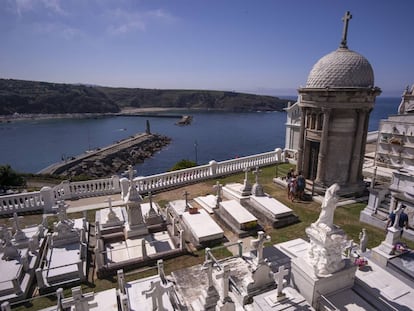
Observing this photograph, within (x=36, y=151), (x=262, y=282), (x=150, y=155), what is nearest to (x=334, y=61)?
(x=262, y=282)

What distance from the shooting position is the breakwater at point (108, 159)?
5298 centimetres

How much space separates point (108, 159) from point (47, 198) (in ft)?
168

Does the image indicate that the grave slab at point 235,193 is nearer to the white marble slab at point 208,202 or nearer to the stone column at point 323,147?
the white marble slab at point 208,202

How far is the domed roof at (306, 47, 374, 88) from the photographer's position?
14156 millimetres

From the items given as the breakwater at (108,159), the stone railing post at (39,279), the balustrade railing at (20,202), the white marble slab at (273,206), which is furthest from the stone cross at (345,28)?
the breakwater at (108,159)

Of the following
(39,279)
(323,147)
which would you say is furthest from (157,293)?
(323,147)

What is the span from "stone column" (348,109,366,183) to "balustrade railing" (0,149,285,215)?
7565 millimetres

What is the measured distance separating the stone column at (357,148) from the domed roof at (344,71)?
5.72ft

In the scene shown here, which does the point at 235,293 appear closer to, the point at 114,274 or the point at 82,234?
the point at 114,274

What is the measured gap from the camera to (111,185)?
16875 mm

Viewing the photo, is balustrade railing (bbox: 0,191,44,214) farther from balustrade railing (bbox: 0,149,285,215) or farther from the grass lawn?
the grass lawn

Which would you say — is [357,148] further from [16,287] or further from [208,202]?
[16,287]

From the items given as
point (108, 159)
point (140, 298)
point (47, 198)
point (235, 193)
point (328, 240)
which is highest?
point (328, 240)

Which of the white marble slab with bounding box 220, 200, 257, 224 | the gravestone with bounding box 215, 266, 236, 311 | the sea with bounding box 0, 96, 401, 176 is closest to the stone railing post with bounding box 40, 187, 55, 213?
the white marble slab with bounding box 220, 200, 257, 224
